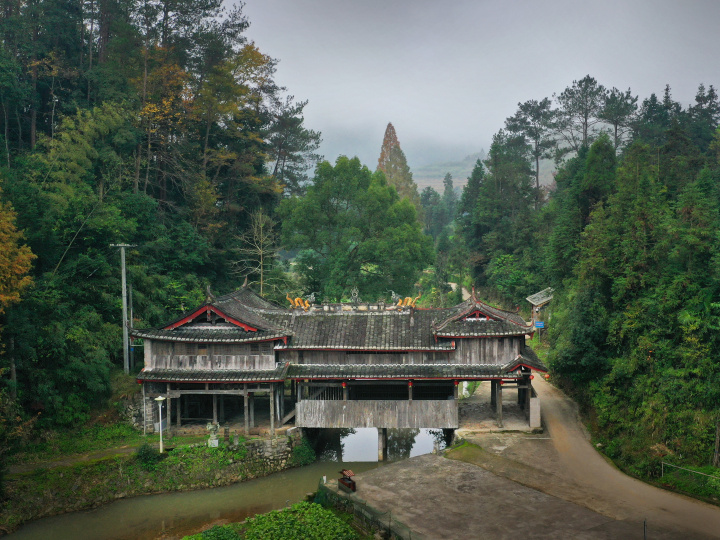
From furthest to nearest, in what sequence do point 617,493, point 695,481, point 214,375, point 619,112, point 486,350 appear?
point 619,112, point 486,350, point 214,375, point 617,493, point 695,481

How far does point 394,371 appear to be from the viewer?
2850 centimetres

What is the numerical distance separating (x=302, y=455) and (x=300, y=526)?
9.31 meters

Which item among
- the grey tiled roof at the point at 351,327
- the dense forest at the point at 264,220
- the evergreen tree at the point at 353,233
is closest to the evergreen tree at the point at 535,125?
the dense forest at the point at 264,220

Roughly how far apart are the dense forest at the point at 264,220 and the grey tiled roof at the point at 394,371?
5.95 metres

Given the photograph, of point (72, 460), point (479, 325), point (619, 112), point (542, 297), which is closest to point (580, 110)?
point (619, 112)

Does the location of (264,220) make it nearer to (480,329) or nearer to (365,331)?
(365,331)

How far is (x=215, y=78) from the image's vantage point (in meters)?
45.8

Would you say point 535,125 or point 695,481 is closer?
point 695,481

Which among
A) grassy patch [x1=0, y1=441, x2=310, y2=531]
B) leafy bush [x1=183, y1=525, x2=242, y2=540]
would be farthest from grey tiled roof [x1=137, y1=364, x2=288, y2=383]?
leafy bush [x1=183, y1=525, x2=242, y2=540]

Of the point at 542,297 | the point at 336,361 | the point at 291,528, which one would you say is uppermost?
the point at 542,297

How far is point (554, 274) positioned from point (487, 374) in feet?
56.2

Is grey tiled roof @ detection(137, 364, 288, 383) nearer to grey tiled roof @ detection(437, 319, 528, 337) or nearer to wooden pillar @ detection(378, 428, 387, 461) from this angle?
wooden pillar @ detection(378, 428, 387, 461)

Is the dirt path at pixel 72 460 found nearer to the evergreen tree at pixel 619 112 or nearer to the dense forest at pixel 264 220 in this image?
the dense forest at pixel 264 220

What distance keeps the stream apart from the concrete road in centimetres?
864
